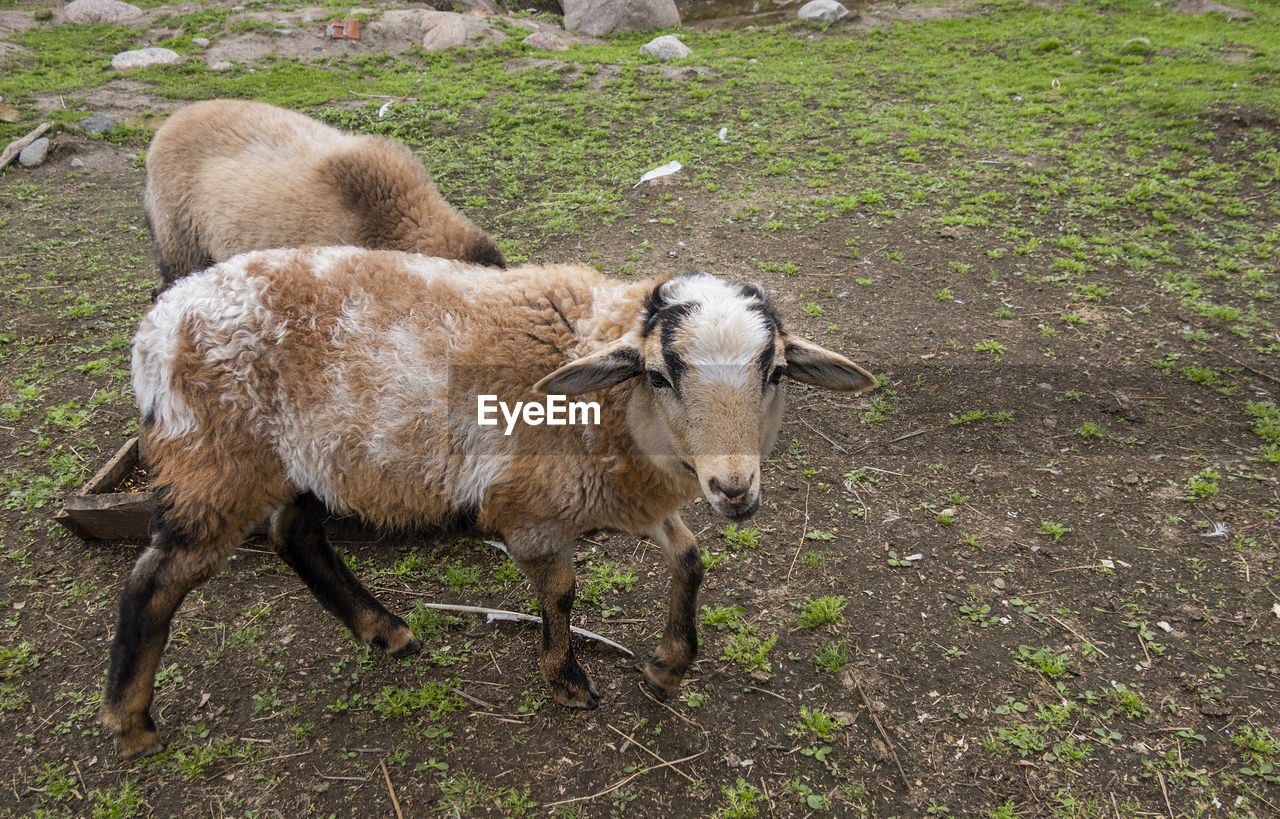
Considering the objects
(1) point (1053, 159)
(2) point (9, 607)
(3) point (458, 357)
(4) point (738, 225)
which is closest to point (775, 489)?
(3) point (458, 357)

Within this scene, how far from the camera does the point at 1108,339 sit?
231 inches

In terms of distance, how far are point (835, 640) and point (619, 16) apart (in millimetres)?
14746

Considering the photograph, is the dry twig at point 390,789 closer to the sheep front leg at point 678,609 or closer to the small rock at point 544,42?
the sheep front leg at point 678,609

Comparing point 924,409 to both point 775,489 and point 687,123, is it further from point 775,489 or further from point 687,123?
point 687,123

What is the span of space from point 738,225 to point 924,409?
3389mm

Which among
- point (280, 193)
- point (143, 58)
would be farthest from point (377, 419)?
point (143, 58)

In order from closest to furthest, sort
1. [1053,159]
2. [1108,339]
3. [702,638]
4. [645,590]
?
1. [702,638]
2. [645,590]
3. [1108,339]
4. [1053,159]

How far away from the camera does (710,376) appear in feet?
9.19

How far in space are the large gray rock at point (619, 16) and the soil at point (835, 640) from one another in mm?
12368

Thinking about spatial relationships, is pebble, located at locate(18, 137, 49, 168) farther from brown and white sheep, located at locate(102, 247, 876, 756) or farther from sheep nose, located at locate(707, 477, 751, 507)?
sheep nose, located at locate(707, 477, 751, 507)

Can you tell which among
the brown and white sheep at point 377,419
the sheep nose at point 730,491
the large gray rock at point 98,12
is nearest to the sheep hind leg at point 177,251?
the brown and white sheep at point 377,419

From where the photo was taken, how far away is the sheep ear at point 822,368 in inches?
120

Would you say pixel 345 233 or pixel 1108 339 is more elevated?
pixel 345 233

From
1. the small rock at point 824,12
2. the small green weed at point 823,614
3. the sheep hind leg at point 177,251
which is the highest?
the small rock at point 824,12
